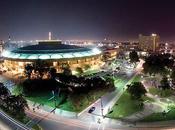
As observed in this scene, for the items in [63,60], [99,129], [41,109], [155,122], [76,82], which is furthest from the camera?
[63,60]

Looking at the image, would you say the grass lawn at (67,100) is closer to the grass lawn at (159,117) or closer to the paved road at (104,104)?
the paved road at (104,104)

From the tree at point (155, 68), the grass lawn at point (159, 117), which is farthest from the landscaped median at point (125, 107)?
the tree at point (155, 68)

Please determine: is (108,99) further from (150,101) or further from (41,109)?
(41,109)

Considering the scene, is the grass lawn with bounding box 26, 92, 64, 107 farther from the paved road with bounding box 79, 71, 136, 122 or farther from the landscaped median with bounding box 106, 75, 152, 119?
the landscaped median with bounding box 106, 75, 152, 119

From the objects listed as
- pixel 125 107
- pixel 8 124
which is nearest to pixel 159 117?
pixel 125 107

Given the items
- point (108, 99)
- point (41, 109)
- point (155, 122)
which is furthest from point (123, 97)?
point (41, 109)

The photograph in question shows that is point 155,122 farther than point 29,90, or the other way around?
point 29,90

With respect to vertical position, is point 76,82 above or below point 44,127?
above
